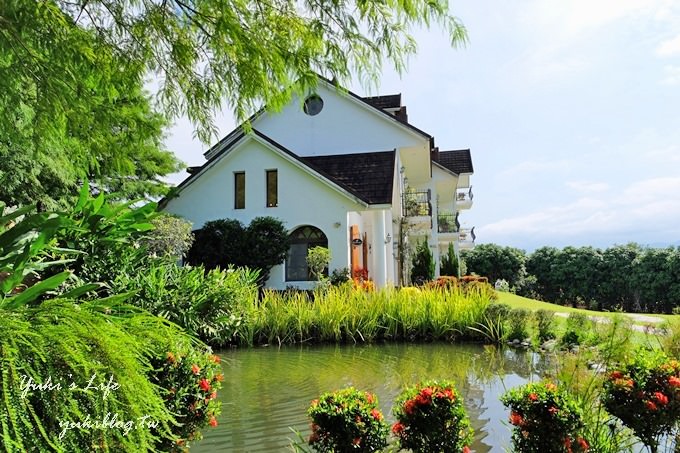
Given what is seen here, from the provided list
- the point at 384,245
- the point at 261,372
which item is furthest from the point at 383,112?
the point at 261,372

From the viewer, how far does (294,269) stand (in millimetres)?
19125

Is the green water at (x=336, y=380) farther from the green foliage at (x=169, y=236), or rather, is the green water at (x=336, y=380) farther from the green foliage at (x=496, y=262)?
the green foliage at (x=496, y=262)

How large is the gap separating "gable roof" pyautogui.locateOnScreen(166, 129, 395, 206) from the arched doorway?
2.25 meters

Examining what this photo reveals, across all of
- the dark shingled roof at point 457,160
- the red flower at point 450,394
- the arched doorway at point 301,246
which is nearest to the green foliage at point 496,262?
the dark shingled roof at point 457,160

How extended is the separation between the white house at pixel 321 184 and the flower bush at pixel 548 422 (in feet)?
46.9

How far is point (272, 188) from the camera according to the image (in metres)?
19.4

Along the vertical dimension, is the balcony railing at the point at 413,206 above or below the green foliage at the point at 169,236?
above

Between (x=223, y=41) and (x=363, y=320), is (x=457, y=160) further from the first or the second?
(x=223, y=41)

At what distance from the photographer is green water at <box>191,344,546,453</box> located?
4.84 meters

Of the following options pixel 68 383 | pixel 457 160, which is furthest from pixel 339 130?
pixel 68 383

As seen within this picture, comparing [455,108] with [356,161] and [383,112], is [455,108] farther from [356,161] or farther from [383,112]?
[383,112]

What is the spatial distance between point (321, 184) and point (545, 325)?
411 inches

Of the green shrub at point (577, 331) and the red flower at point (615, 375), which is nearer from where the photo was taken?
the red flower at point (615, 375)

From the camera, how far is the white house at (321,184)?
61.2 ft
